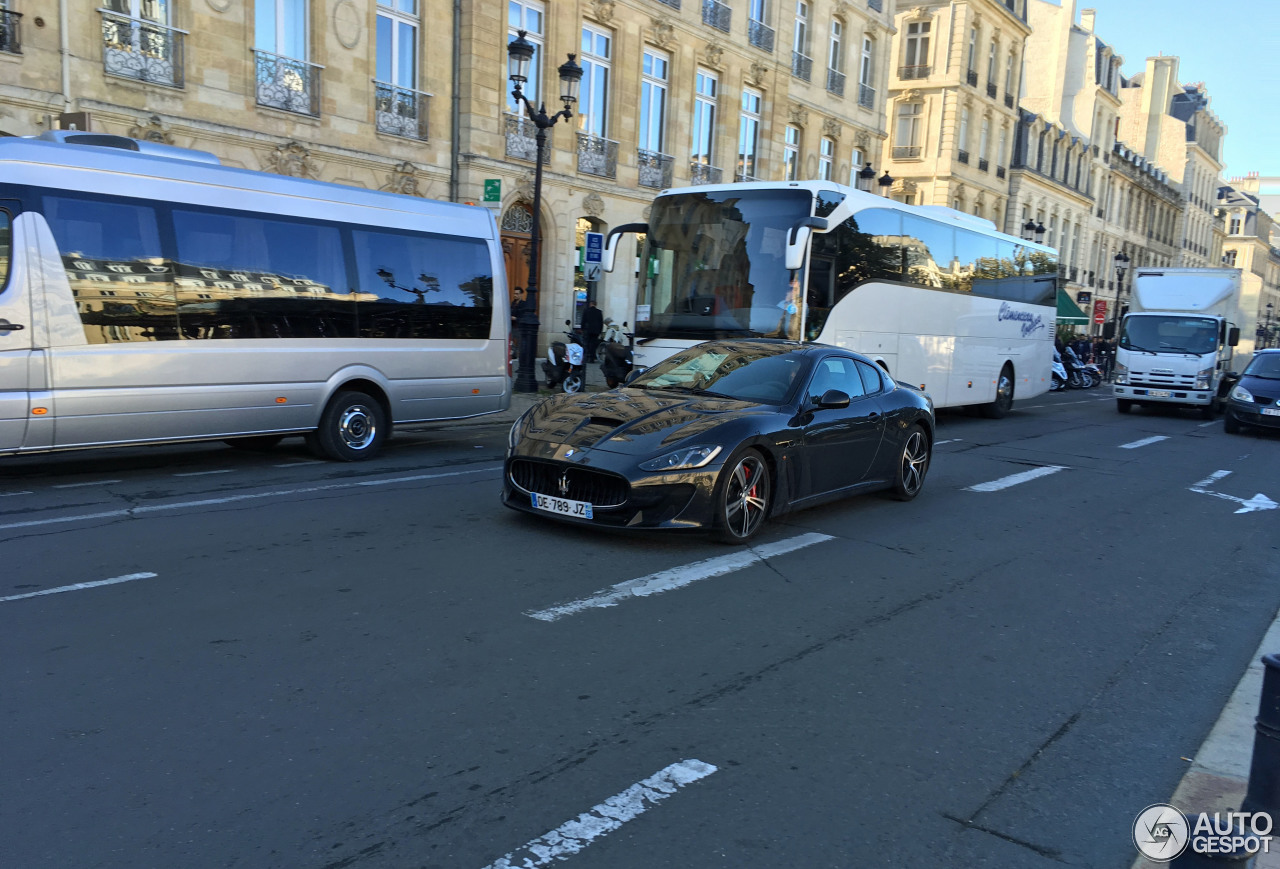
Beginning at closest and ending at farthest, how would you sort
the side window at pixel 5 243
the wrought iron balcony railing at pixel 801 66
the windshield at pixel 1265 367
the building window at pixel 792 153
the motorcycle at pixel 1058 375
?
the side window at pixel 5 243
the windshield at pixel 1265 367
the motorcycle at pixel 1058 375
the wrought iron balcony railing at pixel 801 66
the building window at pixel 792 153

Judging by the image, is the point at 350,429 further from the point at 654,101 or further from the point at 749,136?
the point at 749,136

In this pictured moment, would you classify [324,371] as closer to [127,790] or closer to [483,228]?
[483,228]

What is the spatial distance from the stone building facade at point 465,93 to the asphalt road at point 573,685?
8949 mm

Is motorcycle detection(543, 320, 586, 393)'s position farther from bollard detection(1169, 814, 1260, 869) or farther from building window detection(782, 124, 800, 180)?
building window detection(782, 124, 800, 180)

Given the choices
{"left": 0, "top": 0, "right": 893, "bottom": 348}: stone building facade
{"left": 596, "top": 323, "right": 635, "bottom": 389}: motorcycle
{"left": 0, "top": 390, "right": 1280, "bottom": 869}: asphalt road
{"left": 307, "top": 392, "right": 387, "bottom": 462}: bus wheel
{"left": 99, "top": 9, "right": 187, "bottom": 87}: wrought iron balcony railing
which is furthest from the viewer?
{"left": 596, "top": 323, "right": 635, "bottom": 389}: motorcycle

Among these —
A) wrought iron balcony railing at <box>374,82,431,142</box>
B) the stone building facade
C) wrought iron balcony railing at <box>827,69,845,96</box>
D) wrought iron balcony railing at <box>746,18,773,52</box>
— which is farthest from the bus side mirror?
wrought iron balcony railing at <box>827,69,845,96</box>

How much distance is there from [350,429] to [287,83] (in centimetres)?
1167

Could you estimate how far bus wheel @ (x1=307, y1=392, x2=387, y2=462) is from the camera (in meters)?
10.2

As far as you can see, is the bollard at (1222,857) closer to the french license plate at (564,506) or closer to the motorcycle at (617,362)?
the french license plate at (564,506)

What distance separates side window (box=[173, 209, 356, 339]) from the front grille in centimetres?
387

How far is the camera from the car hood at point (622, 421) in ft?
22.4

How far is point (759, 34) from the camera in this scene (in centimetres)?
3109

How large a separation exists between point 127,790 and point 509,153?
21.7 m

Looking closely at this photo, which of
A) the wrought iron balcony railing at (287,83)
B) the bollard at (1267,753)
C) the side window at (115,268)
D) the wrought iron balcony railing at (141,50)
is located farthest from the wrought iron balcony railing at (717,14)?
the bollard at (1267,753)
